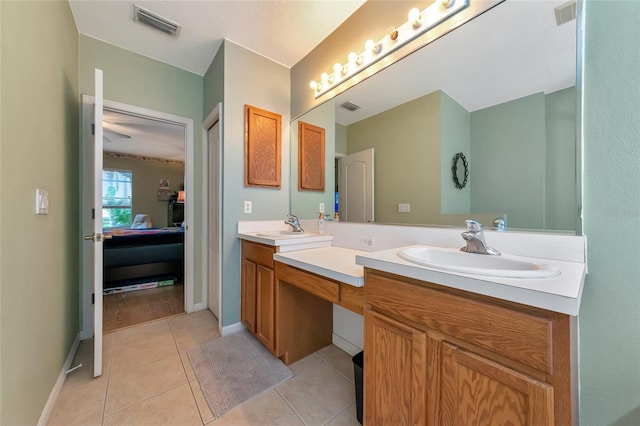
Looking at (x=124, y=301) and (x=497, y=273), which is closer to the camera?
(x=497, y=273)

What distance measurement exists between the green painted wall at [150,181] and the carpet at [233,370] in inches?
229

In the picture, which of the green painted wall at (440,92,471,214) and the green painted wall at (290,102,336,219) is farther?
the green painted wall at (290,102,336,219)

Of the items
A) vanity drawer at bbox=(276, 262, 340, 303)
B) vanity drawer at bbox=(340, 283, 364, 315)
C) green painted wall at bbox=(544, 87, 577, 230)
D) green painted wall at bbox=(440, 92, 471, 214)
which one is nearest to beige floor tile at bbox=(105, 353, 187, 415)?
vanity drawer at bbox=(276, 262, 340, 303)

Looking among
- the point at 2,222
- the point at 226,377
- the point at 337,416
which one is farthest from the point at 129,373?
the point at 337,416

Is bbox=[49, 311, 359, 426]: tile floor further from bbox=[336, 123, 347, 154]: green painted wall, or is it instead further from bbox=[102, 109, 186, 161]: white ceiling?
bbox=[102, 109, 186, 161]: white ceiling

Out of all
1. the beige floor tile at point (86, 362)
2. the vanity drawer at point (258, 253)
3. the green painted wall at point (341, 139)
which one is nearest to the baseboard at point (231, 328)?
the vanity drawer at point (258, 253)

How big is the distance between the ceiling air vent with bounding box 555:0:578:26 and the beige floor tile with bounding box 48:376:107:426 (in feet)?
9.18

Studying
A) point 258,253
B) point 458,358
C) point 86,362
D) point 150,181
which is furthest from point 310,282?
point 150,181

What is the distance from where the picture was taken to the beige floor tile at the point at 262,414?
1.21 metres

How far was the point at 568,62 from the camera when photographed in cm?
96

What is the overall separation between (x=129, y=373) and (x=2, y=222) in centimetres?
126

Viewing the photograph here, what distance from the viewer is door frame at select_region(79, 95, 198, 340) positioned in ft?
6.60

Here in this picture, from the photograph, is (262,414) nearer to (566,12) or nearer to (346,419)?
(346,419)

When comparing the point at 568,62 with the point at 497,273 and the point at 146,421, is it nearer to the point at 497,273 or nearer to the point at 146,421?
the point at 497,273
